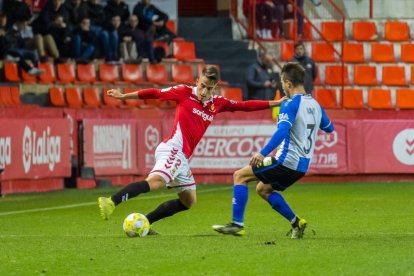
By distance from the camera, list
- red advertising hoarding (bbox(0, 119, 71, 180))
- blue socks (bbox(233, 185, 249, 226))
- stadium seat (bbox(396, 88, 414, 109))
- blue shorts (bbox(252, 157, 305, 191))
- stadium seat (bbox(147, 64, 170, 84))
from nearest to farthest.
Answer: blue shorts (bbox(252, 157, 305, 191)) < blue socks (bbox(233, 185, 249, 226)) < red advertising hoarding (bbox(0, 119, 71, 180)) < stadium seat (bbox(147, 64, 170, 84)) < stadium seat (bbox(396, 88, 414, 109))

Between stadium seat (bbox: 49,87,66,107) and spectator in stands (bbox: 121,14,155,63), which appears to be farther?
spectator in stands (bbox: 121,14,155,63)

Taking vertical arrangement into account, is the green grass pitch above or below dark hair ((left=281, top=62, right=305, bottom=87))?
below

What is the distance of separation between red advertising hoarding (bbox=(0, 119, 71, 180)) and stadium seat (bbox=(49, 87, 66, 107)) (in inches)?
93.8

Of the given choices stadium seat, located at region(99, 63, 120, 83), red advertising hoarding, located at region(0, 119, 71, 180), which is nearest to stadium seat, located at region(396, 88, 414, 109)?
stadium seat, located at region(99, 63, 120, 83)


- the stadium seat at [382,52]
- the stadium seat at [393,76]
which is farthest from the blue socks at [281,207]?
the stadium seat at [382,52]

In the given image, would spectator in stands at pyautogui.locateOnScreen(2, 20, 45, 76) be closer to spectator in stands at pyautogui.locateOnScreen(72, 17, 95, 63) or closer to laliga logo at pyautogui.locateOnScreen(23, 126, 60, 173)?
spectator in stands at pyautogui.locateOnScreen(72, 17, 95, 63)

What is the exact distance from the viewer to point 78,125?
841 inches

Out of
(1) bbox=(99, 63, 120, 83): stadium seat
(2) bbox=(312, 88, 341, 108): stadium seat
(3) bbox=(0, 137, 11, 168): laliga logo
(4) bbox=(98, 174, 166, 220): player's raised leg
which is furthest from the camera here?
(2) bbox=(312, 88, 341, 108): stadium seat

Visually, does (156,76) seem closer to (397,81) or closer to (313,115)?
(397,81)

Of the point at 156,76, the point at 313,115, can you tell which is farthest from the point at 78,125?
the point at 313,115

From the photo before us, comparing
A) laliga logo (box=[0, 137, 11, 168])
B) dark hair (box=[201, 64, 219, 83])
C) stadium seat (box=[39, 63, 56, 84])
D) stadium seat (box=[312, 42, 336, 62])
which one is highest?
dark hair (box=[201, 64, 219, 83])

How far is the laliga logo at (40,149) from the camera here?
19.7 m

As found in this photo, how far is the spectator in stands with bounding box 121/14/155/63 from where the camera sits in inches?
999

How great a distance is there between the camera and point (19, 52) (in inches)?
899
